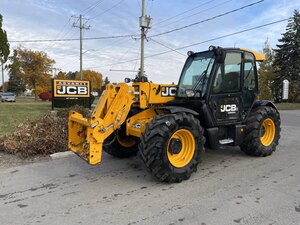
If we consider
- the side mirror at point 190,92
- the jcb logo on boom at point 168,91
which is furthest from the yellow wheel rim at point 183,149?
the jcb logo on boom at point 168,91

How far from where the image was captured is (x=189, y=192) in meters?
4.17

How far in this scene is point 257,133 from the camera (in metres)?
5.93

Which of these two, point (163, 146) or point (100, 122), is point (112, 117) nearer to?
point (100, 122)

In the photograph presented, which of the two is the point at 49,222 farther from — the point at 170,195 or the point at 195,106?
the point at 195,106

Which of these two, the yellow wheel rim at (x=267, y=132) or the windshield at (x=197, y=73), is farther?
the yellow wheel rim at (x=267, y=132)

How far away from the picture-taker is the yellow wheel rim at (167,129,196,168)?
464cm

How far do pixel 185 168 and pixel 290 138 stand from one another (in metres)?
5.66

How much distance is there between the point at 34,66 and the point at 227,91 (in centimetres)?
4319

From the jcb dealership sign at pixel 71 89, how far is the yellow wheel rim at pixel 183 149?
986 cm

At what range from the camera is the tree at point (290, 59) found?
35.0 m

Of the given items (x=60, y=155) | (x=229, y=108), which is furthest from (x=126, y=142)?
(x=229, y=108)

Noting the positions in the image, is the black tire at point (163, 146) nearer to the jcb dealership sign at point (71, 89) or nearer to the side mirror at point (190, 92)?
the side mirror at point (190, 92)

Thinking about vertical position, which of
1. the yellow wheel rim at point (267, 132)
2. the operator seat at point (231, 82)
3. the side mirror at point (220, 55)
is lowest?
the yellow wheel rim at point (267, 132)

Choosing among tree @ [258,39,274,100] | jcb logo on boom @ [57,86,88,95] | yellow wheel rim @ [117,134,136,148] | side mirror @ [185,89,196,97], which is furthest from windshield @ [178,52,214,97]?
tree @ [258,39,274,100]
